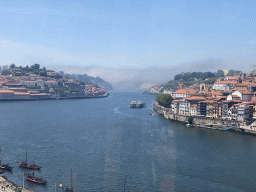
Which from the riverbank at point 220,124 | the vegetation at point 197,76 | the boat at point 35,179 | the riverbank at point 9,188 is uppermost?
the vegetation at point 197,76

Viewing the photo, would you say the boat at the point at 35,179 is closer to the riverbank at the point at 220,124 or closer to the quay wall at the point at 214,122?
the riverbank at the point at 220,124

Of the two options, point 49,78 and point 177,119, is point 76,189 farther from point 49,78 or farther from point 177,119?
point 49,78

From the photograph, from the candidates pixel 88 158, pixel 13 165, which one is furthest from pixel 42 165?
pixel 88 158

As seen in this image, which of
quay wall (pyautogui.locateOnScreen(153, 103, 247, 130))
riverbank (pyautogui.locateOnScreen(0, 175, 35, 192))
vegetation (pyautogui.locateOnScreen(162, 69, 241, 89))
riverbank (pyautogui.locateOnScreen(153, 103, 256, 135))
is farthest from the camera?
vegetation (pyautogui.locateOnScreen(162, 69, 241, 89))

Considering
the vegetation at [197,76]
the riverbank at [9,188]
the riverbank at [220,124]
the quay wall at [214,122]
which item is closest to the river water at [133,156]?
the riverbank at [9,188]

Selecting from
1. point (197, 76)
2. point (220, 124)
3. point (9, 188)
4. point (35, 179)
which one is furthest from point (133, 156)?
point (197, 76)

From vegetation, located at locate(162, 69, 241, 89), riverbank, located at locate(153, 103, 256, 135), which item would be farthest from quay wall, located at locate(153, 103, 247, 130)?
vegetation, located at locate(162, 69, 241, 89)

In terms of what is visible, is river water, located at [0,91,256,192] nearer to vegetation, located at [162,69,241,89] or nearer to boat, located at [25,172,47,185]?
boat, located at [25,172,47,185]

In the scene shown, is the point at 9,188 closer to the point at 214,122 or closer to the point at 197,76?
the point at 214,122
